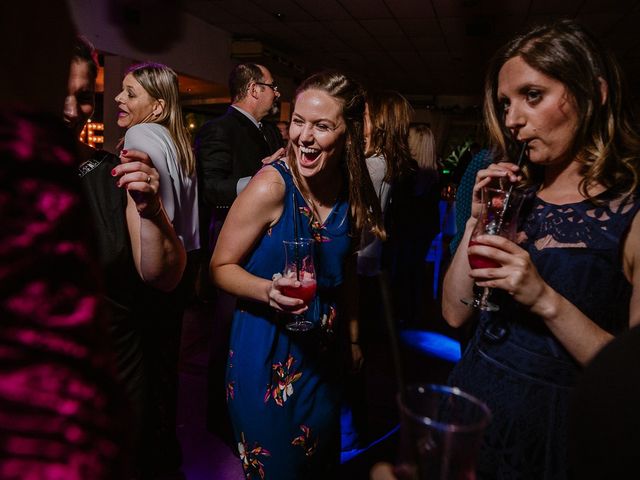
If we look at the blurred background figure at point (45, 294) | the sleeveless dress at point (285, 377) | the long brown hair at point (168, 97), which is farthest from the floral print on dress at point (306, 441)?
the long brown hair at point (168, 97)

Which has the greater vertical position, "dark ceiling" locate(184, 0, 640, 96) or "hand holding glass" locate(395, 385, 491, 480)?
"dark ceiling" locate(184, 0, 640, 96)

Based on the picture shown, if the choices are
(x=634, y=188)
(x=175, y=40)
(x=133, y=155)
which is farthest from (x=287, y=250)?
(x=175, y=40)

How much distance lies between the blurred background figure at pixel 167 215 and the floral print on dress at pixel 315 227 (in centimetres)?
58

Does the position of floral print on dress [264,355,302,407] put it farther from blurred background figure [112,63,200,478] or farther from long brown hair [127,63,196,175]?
long brown hair [127,63,196,175]

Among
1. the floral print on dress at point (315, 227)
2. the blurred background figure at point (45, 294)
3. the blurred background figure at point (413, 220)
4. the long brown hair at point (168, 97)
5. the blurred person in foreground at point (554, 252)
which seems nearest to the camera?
the blurred background figure at point (45, 294)

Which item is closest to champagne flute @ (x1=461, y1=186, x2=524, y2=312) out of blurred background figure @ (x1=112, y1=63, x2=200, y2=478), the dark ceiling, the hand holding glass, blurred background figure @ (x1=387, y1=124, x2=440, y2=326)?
the hand holding glass

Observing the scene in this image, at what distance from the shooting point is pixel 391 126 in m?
3.57

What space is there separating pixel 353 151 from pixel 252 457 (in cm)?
128

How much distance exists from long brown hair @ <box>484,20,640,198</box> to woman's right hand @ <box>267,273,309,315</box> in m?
0.87

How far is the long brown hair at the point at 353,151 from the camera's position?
1.85 m

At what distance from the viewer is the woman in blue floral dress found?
163 centimetres

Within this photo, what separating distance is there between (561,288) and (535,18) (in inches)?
302

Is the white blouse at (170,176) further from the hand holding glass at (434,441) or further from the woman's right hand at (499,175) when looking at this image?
the hand holding glass at (434,441)

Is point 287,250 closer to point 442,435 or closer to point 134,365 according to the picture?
point 134,365
